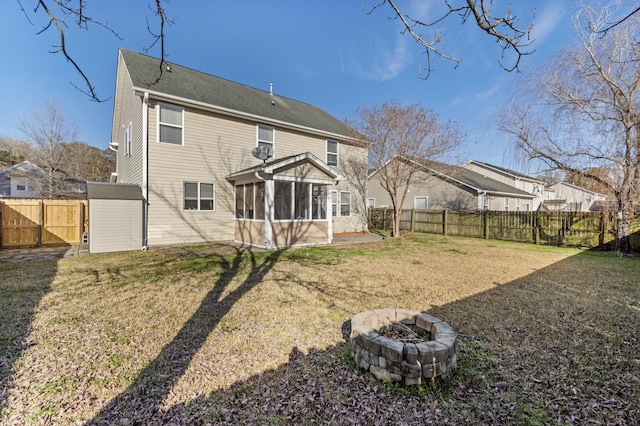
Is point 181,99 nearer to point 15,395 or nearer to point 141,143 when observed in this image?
point 141,143

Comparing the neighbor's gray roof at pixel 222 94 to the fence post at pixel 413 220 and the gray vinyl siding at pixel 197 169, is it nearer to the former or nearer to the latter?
the gray vinyl siding at pixel 197 169

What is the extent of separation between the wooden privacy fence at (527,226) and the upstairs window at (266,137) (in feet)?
30.8

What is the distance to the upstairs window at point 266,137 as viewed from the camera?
12750 mm

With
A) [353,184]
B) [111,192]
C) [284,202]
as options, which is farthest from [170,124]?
[353,184]

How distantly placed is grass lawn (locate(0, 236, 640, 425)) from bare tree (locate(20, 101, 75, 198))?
16.9 metres

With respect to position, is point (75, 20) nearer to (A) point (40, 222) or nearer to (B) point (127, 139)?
(A) point (40, 222)

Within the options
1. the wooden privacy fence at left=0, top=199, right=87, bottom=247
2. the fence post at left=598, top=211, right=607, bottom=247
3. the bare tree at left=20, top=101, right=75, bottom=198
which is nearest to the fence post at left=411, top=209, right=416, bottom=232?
the fence post at left=598, top=211, right=607, bottom=247

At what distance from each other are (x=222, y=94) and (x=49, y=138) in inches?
570

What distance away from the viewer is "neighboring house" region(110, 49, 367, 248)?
10.0 meters

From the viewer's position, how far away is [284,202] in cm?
1066

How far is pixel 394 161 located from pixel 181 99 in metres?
9.54

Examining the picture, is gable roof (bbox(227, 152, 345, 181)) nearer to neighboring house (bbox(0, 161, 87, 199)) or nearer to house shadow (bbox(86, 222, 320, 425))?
house shadow (bbox(86, 222, 320, 425))

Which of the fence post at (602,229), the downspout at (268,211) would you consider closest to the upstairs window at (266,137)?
the downspout at (268,211)

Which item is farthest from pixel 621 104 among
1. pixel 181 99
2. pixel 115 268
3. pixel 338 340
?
pixel 115 268
